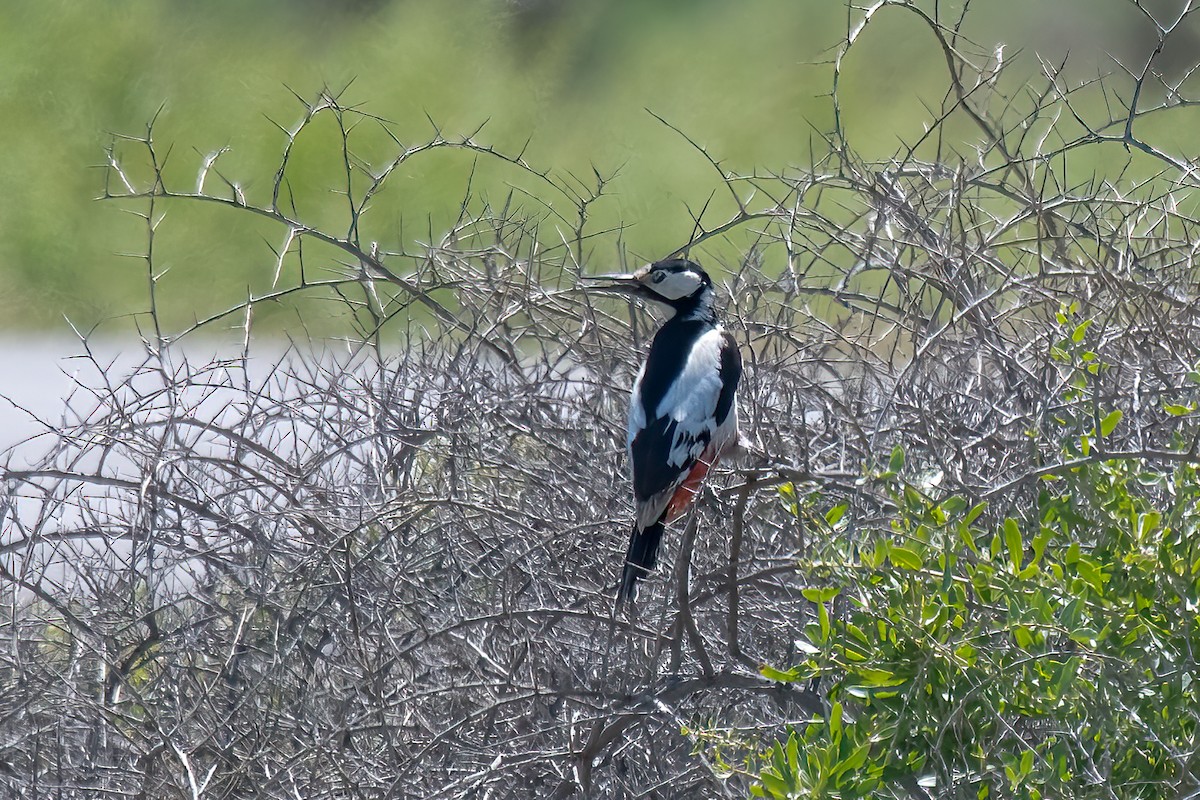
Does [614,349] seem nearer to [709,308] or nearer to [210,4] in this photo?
[709,308]

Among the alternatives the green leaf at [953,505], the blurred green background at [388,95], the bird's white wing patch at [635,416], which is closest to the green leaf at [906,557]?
the green leaf at [953,505]

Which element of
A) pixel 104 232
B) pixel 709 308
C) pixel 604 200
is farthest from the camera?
pixel 104 232

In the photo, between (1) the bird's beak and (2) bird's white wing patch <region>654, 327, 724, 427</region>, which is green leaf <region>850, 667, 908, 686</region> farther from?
(1) the bird's beak

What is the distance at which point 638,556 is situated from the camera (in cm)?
286

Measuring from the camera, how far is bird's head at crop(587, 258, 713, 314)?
144 inches

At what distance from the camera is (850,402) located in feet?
10.2

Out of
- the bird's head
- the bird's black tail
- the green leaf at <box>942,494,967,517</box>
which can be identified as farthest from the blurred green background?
the green leaf at <box>942,494,967,517</box>

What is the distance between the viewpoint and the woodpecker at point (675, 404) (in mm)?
2926

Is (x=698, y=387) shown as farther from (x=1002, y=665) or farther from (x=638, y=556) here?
(x=1002, y=665)

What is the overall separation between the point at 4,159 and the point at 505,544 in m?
11.7

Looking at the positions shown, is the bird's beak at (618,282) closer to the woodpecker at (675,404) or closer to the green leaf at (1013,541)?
the woodpecker at (675,404)

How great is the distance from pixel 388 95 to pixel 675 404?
32.1 feet

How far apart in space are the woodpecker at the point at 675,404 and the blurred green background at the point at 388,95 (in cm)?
739

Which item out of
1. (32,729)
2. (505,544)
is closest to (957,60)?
(505,544)
